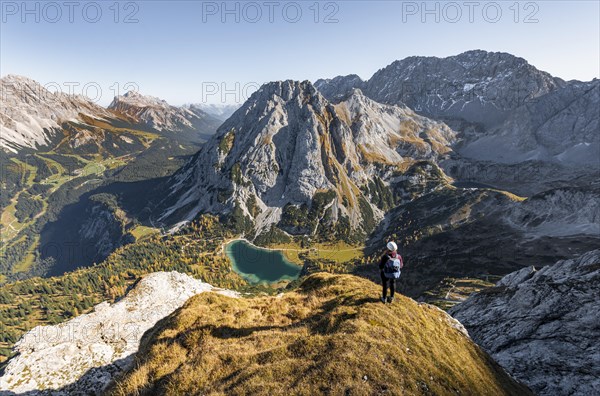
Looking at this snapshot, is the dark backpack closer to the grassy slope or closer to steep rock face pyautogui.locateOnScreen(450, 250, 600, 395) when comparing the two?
the grassy slope

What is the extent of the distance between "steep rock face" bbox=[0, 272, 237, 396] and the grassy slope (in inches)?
493

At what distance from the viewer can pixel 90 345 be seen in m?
33.7

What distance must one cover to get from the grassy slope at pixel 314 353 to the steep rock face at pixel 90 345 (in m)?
12.5

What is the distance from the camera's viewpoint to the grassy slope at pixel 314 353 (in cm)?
1572

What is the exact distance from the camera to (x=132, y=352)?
33.2 metres

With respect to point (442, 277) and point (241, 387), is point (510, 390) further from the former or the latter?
point (442, 277)

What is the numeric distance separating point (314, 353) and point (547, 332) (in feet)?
126

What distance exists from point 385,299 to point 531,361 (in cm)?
2418

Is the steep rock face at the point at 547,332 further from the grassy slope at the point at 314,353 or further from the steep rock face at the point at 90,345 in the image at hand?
the steep rock face at the point at 90,345

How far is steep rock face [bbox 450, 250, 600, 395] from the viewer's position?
31.2m

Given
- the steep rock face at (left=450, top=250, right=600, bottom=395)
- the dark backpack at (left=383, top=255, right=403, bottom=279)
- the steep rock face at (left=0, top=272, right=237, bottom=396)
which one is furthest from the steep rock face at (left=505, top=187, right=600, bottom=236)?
the steep rock face at (left=0, top=272, right=237, bottom=396)

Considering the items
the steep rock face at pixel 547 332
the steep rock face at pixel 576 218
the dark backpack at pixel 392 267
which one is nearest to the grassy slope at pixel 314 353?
the dark backpack at pixel 392 267

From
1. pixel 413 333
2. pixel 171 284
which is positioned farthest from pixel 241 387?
pixel 171 284

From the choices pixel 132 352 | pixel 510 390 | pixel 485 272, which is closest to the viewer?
pixel 510 390
